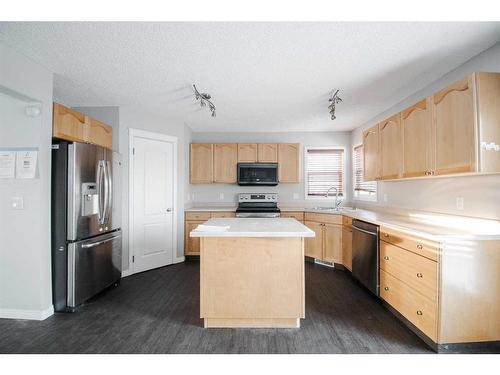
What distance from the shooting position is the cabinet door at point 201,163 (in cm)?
459

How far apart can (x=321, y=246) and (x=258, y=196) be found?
1490mm

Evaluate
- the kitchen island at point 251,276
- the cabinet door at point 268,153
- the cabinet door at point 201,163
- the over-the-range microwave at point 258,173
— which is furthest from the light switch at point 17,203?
the cabinet door at point 268,153

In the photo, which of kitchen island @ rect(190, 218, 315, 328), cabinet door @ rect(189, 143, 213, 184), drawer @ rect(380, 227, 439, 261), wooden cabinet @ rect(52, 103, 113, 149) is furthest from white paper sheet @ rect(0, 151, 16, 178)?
drawer @ rect(380, 227, 439, 261)

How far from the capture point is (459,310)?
1776 mm

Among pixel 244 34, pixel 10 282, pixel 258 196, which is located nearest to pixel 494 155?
pixel 244 34

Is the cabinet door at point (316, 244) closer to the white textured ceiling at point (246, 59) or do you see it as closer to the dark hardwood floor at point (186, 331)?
the dark hardwood floor at point (186, 331)

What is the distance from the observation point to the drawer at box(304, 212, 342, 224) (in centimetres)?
380

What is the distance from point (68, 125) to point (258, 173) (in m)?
2.89

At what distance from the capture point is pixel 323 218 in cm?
398

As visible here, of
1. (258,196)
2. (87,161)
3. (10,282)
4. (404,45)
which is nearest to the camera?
(404,45)

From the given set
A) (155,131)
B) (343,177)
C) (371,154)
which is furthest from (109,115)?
(343,177)

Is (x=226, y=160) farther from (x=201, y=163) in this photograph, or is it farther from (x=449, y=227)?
(x=449, y=227)

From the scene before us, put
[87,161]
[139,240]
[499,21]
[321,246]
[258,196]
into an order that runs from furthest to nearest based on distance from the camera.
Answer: [258,196], [321,246], [139,240], [87,161], [499,21]

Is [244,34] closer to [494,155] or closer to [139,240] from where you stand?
[494,155]
